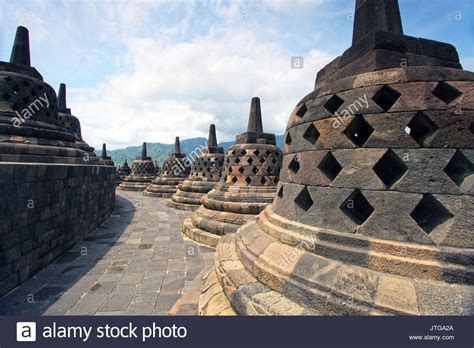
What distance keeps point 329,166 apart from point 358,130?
412 millimetres

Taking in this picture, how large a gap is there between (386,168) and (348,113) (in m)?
0.58

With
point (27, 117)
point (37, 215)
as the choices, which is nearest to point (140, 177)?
point (27, 117)

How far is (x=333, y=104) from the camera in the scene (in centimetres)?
224

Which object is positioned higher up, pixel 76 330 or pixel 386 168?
pixel 386 168

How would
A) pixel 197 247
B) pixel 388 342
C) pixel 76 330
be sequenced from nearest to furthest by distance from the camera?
pixel 388 342 < pixel 76 330 < pixel 197 247

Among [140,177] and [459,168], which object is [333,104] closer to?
[459,168]

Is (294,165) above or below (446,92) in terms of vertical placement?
below

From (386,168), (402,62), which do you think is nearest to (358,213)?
(386,168)

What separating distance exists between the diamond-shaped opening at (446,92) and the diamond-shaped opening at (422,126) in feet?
0.76

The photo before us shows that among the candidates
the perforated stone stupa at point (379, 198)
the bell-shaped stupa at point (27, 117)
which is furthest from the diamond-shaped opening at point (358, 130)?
the bell-shaped stupa at point (27, 117)

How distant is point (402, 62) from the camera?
2.07 metres

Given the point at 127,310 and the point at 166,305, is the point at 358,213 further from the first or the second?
the point at 127,310

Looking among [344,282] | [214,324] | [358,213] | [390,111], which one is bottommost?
[214,324]
